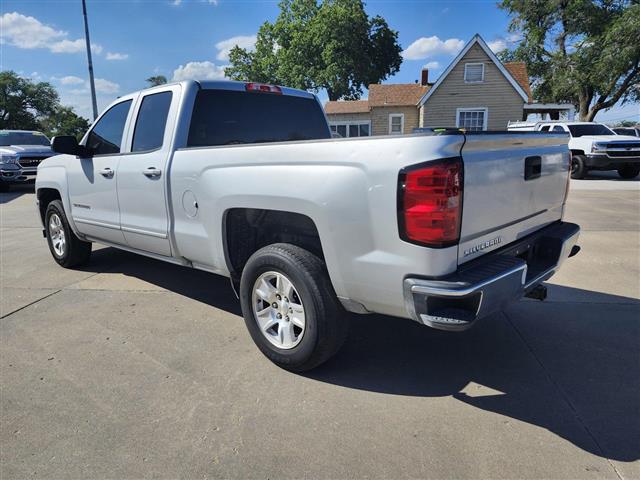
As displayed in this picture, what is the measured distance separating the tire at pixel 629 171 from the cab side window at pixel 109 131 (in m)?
16.7

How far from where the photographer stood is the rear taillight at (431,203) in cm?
230

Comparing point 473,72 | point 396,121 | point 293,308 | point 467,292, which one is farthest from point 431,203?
point 396,121

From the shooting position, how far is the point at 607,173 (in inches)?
755

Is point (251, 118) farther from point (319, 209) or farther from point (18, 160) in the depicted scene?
point (18, 160)

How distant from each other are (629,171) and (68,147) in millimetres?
17611

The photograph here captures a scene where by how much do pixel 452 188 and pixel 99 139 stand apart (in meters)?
4.00

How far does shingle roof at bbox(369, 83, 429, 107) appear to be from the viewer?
27578 millimetres

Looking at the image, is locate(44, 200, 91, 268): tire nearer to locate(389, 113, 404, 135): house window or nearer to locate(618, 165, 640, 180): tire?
Answer: locate(618, 165, 640, 180): tire

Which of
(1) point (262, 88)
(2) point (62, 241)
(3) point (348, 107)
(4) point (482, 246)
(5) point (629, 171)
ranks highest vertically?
(3) point (348, 107)

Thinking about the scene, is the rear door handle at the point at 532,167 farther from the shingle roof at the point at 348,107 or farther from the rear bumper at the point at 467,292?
the shingle roof at the point at 348,107

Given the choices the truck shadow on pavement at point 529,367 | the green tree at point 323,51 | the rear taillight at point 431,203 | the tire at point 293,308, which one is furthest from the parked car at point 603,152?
the green tree at point 323,51

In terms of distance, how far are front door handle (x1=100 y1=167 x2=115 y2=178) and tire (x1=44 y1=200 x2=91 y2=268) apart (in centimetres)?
122

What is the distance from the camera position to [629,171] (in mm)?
16188

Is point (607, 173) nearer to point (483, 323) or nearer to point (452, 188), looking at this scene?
point (483, 323)
